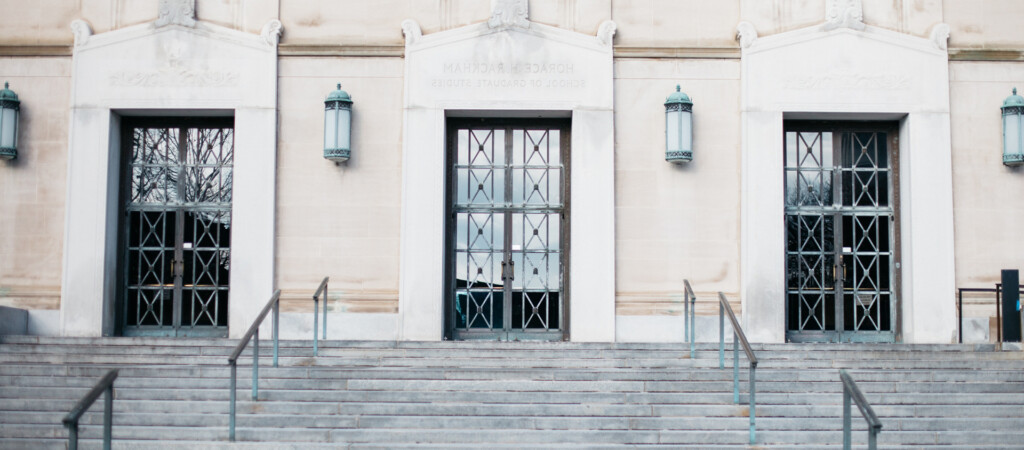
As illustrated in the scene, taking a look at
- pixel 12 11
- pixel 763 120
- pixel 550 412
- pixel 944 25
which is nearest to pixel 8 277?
pixel 12 11

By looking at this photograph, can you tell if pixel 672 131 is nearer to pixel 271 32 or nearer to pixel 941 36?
pixel 941 36

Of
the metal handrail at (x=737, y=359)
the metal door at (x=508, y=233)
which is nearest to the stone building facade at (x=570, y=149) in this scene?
the metal door at (x=508, y=233)

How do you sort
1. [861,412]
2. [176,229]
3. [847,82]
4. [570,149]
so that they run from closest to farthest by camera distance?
[861,412], [847,82], [570,149], [176,229]

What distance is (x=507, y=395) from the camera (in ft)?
33.6

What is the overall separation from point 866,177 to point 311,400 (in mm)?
8402

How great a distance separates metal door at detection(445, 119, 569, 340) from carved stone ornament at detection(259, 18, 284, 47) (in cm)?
269

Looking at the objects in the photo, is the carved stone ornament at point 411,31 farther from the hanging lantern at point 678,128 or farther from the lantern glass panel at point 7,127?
the lantern glass panel at point 7,127

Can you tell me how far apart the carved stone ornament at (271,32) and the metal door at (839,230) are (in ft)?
23.6

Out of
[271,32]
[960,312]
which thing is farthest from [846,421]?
[271,32]

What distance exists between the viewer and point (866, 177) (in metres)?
14.0

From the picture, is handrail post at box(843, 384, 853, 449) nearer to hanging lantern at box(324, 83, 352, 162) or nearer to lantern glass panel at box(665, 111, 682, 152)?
lantern glass panel at box(665, 111, 682, 152)

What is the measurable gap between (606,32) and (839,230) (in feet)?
14.0

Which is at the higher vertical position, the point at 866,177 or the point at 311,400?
the point at 866,177

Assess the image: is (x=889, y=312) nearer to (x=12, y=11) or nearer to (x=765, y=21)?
(x=765, y=21)
